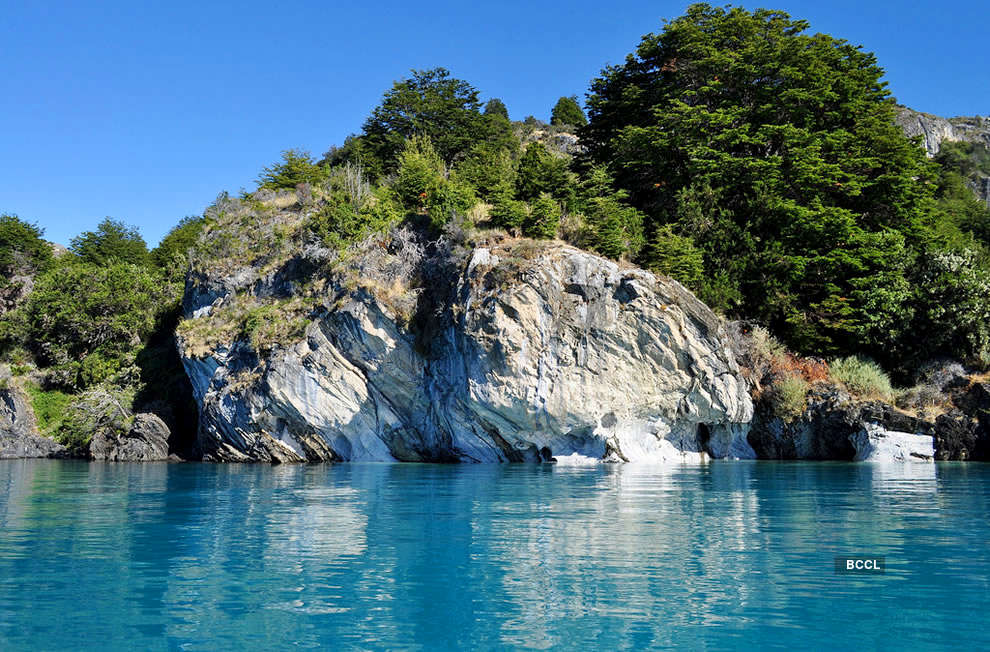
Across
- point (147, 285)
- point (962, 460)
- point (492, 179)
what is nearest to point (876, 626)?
point (962, 460)

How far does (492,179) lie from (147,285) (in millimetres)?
23232

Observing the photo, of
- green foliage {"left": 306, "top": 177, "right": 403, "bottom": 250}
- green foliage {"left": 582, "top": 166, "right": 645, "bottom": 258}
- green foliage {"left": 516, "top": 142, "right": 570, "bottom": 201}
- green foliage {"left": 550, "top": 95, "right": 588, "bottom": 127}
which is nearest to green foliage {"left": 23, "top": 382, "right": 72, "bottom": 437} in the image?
green foliage {"left": 306, "top": 177, "right": 403, "bottom": 250}

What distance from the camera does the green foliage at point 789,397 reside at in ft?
90.3

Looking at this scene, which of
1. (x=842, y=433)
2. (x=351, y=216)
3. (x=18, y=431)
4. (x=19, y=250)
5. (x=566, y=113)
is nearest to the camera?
(x=842, y=433)

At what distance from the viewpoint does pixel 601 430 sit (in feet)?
86.9

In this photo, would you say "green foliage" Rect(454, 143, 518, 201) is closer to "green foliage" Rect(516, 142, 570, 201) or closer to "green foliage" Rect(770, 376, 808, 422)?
"green foliage" Rect(516, 142, 570, 201)

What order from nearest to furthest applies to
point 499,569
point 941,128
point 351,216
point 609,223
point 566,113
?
1. point 499,569
2. point 609,223
3. point 351,216
4. point 566,113
5. point 941,128

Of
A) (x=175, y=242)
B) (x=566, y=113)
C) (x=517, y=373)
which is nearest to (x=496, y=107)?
(x=566, y=113)

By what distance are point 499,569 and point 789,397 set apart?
21905 mm

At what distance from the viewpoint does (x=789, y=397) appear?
2764cm

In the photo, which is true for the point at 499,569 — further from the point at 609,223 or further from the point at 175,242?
the point at 175,242

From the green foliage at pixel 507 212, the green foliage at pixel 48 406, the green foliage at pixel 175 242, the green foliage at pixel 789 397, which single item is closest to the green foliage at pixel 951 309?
the green foliage at pixel 789 397

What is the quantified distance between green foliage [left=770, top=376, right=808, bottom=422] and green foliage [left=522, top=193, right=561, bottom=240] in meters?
10.3

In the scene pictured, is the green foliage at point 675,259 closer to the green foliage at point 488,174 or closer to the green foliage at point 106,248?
the green foliage at point 488,174
